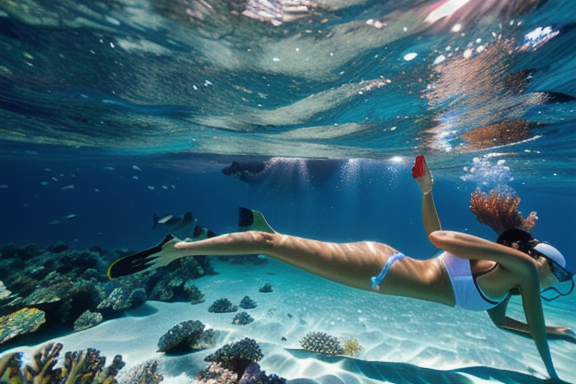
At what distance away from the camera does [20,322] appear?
7.34 m

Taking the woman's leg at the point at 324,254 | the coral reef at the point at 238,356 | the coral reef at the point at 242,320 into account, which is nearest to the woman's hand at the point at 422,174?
the woman's leg at the point at 324,254

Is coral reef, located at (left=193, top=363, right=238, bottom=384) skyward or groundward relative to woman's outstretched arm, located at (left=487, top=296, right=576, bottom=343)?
groundward

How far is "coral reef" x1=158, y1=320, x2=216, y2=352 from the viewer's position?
20.9 feet

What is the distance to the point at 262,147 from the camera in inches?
786

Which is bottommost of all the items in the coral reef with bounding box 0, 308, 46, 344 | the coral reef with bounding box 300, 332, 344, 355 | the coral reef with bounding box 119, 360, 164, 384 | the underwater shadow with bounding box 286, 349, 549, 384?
the coral reef with bounding box 0, 308, 46, 344

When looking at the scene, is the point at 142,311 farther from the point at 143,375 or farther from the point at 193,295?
the point at 143,375

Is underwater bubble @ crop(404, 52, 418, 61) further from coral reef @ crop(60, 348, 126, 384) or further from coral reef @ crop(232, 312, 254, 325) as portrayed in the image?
coral reef @ crop(60, 348, 126, 384)

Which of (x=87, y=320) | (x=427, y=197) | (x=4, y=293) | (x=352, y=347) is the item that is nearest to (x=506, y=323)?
(x=427, y=197)

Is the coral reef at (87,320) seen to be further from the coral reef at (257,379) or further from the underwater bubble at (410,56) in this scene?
the underwater bubble at (410,56)

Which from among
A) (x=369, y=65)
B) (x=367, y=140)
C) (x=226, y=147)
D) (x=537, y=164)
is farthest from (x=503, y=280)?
(x=537, y=164)

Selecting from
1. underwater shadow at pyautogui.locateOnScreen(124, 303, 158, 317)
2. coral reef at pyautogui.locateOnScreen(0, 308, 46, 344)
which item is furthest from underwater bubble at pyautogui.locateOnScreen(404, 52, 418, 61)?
coral reef at pyautogui.locateOnScreen(0, 308, 46, 344)

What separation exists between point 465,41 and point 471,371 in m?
7.45

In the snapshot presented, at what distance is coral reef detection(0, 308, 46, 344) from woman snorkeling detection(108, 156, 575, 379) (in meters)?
6.54

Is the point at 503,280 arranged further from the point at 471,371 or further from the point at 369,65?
the point at 369,65
